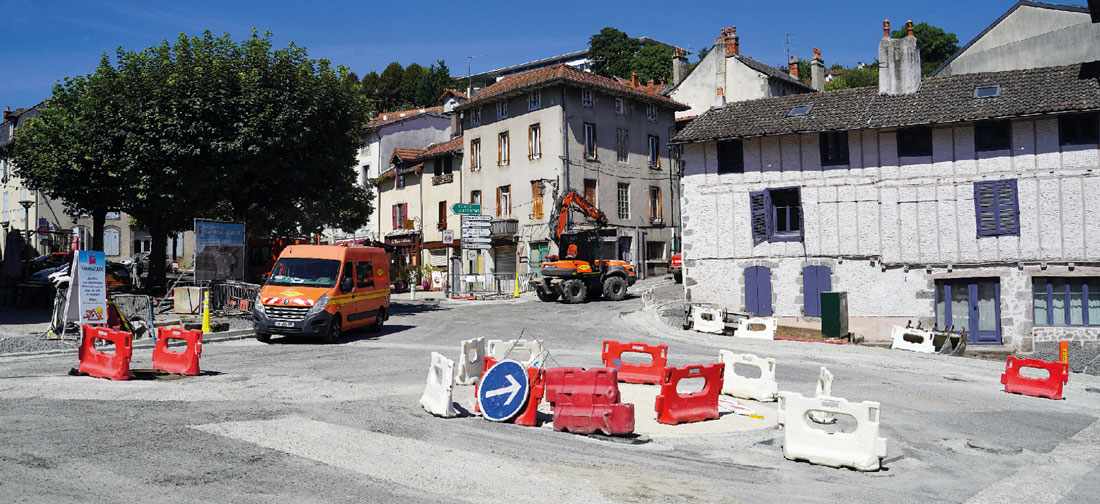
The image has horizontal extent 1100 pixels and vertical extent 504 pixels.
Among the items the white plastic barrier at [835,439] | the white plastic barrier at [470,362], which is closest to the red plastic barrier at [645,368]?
the white plastic barrier at [470,362]

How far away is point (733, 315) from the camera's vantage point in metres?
23.3

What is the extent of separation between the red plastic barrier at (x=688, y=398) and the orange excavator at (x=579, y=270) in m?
19.9

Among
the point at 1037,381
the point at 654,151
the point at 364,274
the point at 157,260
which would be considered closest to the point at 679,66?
the point at 654,151

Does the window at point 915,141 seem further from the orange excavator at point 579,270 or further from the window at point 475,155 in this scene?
the window at point 475,155

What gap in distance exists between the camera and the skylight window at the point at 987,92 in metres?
24.2

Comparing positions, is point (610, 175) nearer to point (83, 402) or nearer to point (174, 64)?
point (174, 64)

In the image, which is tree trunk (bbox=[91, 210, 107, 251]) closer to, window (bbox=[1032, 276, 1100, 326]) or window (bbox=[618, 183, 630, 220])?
window (bbox=[618, 183, 630, 220])

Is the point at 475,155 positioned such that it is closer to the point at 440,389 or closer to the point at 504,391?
the point at 440,389

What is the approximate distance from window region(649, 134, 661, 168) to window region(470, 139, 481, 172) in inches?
380

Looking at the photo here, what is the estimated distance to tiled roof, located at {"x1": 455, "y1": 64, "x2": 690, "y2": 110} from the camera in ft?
129

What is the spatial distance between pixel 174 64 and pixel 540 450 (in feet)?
74.2

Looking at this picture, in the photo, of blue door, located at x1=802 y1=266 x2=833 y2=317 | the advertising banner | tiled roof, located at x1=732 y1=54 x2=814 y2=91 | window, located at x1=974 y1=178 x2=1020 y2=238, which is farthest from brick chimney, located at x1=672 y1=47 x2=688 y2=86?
the advertising banner

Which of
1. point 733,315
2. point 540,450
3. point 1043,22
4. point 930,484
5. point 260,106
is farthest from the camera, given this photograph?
point 1043,22

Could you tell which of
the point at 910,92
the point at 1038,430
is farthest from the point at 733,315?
the point at 1038,430
